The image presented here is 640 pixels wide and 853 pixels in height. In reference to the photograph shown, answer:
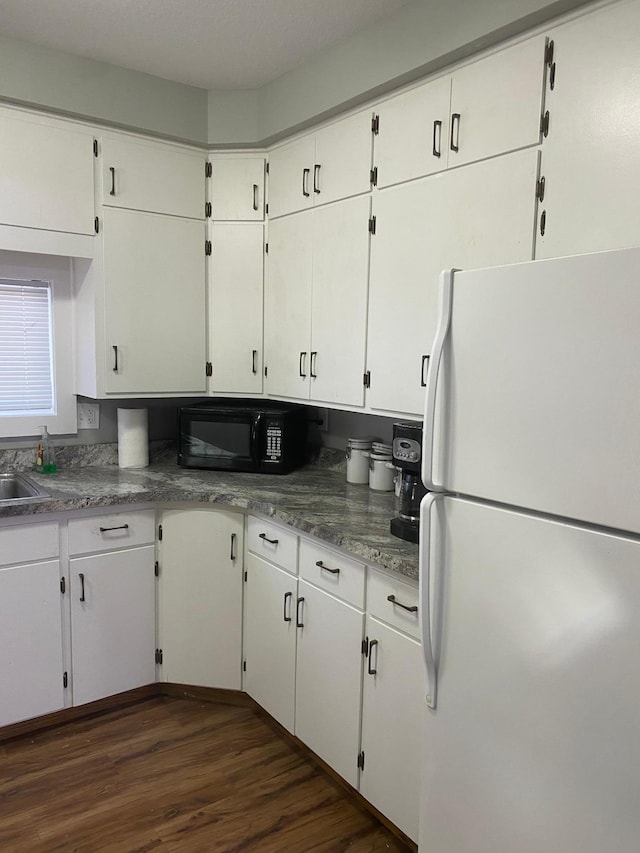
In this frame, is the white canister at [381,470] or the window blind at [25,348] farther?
the window blind at [25,348]

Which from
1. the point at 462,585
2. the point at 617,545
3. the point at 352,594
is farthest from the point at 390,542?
the point at 617,545

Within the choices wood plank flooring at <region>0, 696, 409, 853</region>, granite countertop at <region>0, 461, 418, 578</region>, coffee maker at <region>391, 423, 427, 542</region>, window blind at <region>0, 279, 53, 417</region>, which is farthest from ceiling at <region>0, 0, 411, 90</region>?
wood plank flooring at <region>0, 696, 409, 853</region>

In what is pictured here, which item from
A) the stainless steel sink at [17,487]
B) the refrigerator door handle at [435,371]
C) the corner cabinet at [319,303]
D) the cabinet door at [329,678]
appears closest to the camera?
the refrigerator door handle at [435,371]

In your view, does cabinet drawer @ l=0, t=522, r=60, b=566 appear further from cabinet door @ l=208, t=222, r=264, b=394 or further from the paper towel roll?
cabinet door @ l=208, t=222, r=264, b=394

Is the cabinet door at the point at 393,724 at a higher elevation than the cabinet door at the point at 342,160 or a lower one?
lower

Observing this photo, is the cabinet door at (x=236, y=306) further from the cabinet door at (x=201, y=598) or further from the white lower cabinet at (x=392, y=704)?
the white lower cabinet at (x=392, y=704)

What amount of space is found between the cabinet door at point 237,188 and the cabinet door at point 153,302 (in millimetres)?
153

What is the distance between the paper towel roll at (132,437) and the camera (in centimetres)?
304

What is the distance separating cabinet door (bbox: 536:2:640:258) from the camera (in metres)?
1.63

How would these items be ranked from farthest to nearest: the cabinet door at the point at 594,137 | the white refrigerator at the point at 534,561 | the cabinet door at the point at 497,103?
the cabinet door at the point at 497,103 < the cabinet door at the point at 594,137 < the white refrigerator at the point at 534,561

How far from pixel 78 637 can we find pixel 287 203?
1.98 m

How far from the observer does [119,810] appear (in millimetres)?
2160

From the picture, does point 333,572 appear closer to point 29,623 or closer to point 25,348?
point 29,623

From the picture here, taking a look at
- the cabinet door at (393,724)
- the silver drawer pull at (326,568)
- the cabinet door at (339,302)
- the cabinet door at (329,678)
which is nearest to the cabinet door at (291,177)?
the cabinet door at (339,302)
